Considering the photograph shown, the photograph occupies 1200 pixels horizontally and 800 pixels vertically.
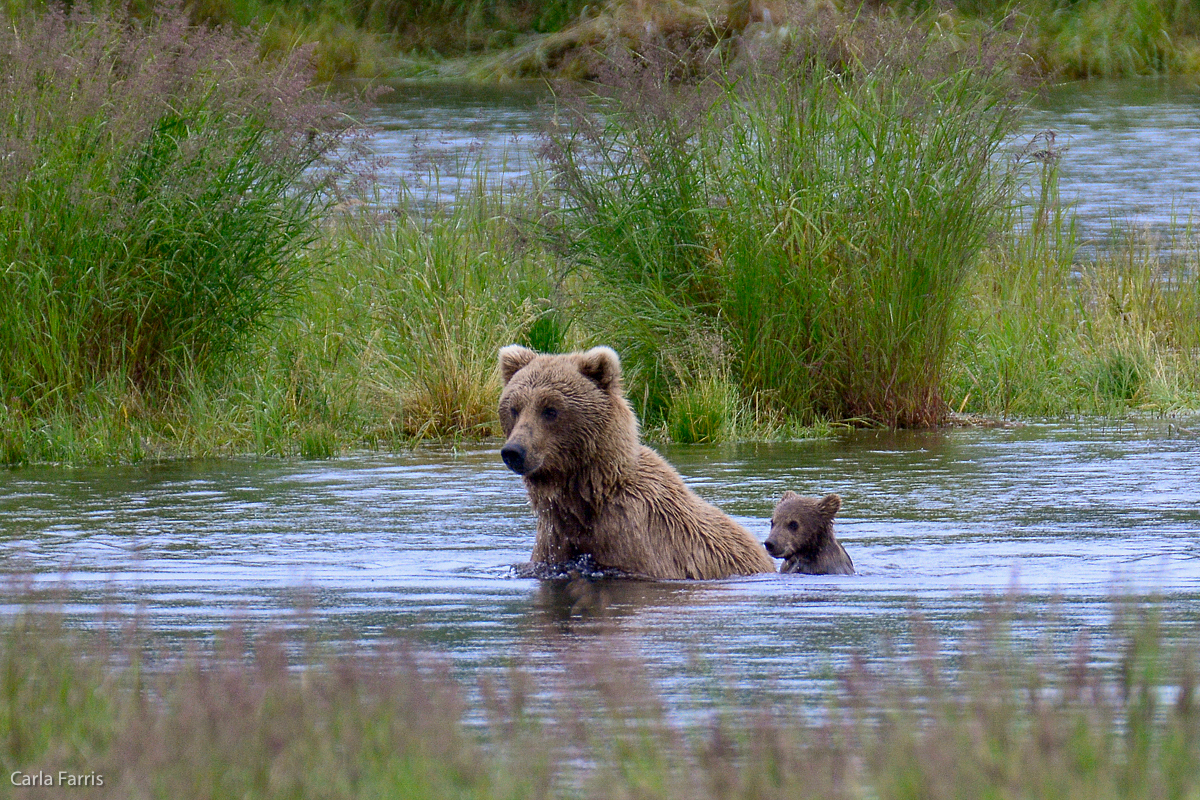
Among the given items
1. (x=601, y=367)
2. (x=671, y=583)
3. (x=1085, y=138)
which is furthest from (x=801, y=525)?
(x=1085, y=138)

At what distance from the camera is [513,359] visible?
7.75 meters

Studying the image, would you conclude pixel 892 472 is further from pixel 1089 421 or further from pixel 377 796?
pixel 377 796

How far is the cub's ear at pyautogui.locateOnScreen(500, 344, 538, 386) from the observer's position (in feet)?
25.4

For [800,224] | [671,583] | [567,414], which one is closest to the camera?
[671,583]

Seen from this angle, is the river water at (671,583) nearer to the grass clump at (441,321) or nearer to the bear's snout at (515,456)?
the bear's snout at (515,456)

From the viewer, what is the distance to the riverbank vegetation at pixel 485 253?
10508 mm

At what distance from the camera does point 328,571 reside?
7.51 metres

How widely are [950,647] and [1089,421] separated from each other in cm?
725

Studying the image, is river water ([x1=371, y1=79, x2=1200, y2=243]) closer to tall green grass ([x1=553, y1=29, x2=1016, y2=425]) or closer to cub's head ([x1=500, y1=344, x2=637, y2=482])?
tall green grass ([x1=553, y1=29, x2=1016, y2=425])

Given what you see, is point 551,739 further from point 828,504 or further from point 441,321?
point 441,321

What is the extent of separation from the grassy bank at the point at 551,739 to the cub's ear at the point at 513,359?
3.28 m

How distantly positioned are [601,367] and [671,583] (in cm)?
103

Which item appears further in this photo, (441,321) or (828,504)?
(441,321)

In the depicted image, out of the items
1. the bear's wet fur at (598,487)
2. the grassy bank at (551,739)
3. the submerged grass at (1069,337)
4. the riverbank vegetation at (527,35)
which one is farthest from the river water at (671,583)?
the riverbank vegetation at (527,35)
